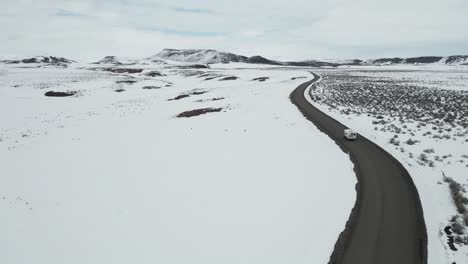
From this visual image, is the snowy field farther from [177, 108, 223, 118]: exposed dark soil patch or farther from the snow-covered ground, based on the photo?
[177, 108, 223, 118]: exposed dark soil patch

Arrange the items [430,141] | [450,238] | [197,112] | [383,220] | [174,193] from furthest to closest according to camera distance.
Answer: [197,112] < [430,141] < [174,193] < [383,220] < [450,238]

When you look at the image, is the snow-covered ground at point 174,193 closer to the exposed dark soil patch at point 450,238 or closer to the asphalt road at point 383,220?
the asphalt road at point 383,220

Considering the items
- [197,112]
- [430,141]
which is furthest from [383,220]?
[197,112]

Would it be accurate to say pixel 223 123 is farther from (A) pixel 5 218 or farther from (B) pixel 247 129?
(A) pixel 5 218

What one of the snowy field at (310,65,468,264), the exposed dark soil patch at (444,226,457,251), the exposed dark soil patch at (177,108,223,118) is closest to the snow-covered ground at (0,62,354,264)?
the snowy field at (310,65,468,264)

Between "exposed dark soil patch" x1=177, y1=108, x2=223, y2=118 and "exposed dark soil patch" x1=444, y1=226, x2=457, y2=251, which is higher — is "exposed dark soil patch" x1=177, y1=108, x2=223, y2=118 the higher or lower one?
the higher one

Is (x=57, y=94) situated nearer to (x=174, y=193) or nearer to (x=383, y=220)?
(x=174, y=193)

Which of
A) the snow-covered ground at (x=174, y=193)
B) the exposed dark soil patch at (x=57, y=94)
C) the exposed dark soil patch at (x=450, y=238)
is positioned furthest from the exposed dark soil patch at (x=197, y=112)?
the exposed dark soil patch at (x=57, y=94)
